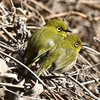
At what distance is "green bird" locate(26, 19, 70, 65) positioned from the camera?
429 centimetres

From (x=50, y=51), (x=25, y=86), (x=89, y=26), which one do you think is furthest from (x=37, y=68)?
(x=89, y=26)

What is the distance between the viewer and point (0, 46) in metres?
4.28

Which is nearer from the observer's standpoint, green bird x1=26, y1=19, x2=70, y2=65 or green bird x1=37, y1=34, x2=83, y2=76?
green bird x1=26, y1=19, x2=70, y2=65

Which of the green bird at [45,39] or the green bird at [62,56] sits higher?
the green bird at [45,39]

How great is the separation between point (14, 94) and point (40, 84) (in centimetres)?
27

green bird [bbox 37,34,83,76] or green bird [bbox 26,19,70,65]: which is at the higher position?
green bird [bbox 26,19,70,65]

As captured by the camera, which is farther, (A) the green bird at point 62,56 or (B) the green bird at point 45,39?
(A) the green bird at point 62,56

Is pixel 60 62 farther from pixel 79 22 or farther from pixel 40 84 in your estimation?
pixel 79 22

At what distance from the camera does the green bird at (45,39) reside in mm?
4293

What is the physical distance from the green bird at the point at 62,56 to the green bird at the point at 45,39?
0.24ft

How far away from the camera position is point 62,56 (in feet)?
14.8

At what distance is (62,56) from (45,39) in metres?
0.29

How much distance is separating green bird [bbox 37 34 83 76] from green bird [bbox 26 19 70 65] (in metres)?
0.07

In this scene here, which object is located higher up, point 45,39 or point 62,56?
point 45,39
